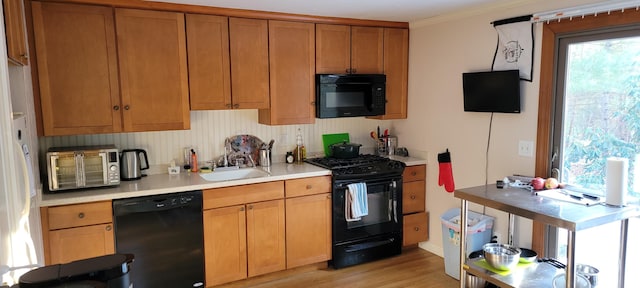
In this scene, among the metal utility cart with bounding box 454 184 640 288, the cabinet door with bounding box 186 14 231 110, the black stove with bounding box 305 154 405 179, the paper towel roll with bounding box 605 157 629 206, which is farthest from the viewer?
the black stove with bounding box 305 154 405 179

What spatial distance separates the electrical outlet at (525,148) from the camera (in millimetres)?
3084

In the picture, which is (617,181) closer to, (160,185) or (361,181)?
(361,181)

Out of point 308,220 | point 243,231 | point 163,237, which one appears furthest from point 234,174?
point 163,237

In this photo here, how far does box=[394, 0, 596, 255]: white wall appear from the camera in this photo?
123 inches

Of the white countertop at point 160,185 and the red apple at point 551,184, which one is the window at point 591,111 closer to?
the red apple at point 551,184

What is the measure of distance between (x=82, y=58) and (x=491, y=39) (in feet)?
9.74

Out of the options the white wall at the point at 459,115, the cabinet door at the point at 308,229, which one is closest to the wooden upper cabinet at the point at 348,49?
the white wall at the point at 459,115

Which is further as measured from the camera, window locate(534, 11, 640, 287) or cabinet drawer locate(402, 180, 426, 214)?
cabinet drawer locate(402, 180, 426, 214)

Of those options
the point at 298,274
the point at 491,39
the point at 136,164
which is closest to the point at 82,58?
the point at 136,164

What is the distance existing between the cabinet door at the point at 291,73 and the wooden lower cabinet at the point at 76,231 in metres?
1.49

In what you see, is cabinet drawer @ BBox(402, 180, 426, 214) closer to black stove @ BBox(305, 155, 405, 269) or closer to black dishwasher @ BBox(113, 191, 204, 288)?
black stove @ BBox(305, 155, 405, 269)

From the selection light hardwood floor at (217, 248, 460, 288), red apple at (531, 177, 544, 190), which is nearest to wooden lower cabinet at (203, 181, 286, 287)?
light hardwood floor at (217, 248, 460, 288)

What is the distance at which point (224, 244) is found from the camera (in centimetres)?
324

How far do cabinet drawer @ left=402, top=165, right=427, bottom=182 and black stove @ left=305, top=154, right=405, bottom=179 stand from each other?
0.14m
